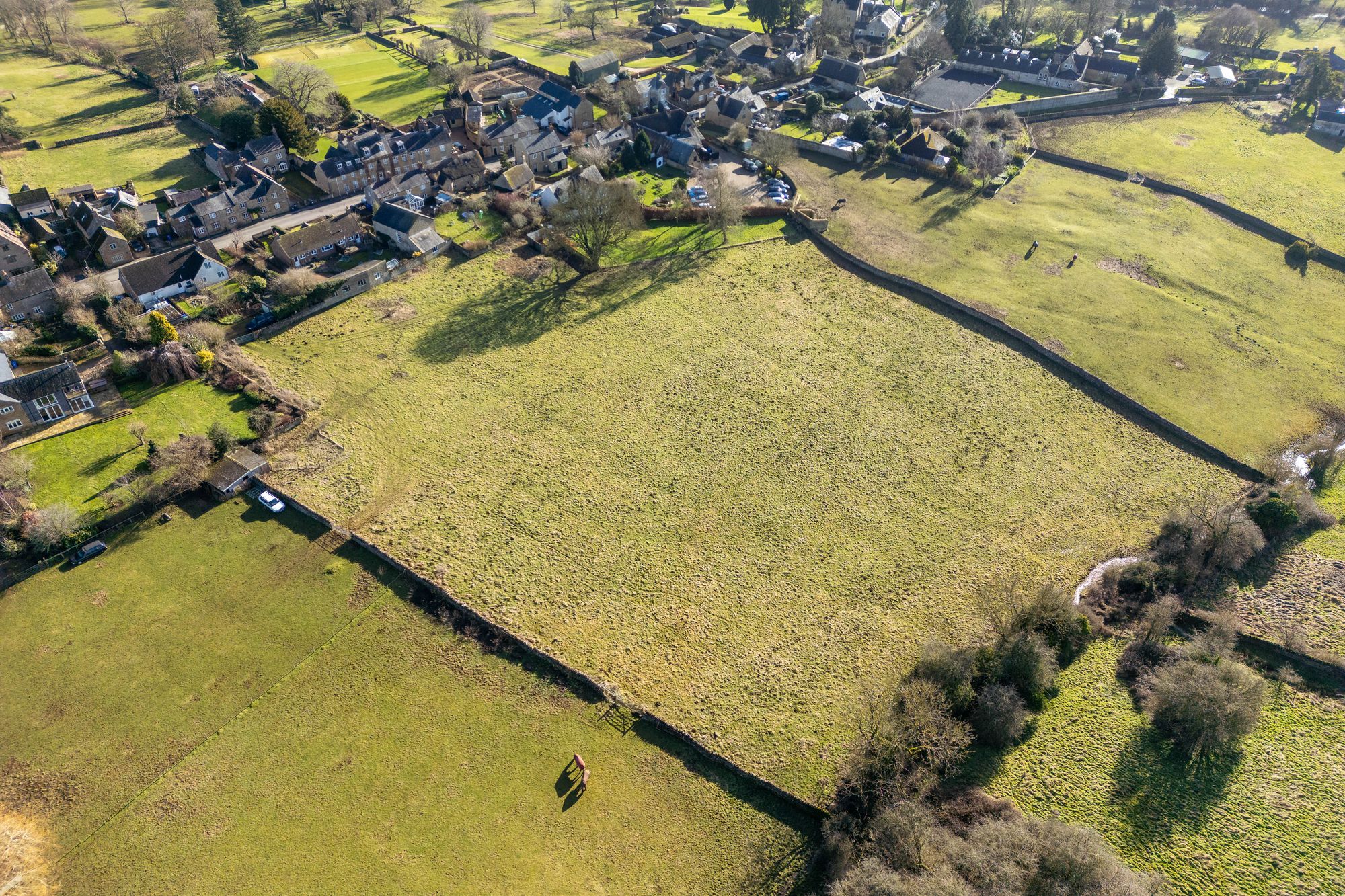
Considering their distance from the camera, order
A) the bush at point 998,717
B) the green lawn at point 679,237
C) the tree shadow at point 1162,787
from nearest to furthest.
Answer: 1. the tree shadow at point 1162,787
2. the bush at point 998,717
3. the green lawn at point 679,237

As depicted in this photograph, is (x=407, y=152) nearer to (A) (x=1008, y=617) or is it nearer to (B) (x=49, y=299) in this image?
(B) (x=49, y=299)

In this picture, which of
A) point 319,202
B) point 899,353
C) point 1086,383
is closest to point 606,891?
point 899,353

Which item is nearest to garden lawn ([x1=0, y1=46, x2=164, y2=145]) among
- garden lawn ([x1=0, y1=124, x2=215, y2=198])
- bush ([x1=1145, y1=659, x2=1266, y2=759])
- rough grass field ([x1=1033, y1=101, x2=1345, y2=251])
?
garden lawn ([x1=0, y1=124, x2=215, y2=198])

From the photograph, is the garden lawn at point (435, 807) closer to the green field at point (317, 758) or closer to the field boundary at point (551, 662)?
the green field at point (317, 758)

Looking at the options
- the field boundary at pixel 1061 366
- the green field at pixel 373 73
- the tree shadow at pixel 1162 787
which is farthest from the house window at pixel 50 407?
the tree shadow at pixel 1162 787

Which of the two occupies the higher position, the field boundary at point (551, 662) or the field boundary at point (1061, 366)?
the field boundary at point (1061, 366)

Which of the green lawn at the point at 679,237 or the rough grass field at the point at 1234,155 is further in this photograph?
the rough grass field at the point at 1234,155

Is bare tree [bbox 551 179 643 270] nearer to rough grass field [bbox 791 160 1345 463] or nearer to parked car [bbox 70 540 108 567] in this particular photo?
rough grass field [bbox 791 160 1345 463]
